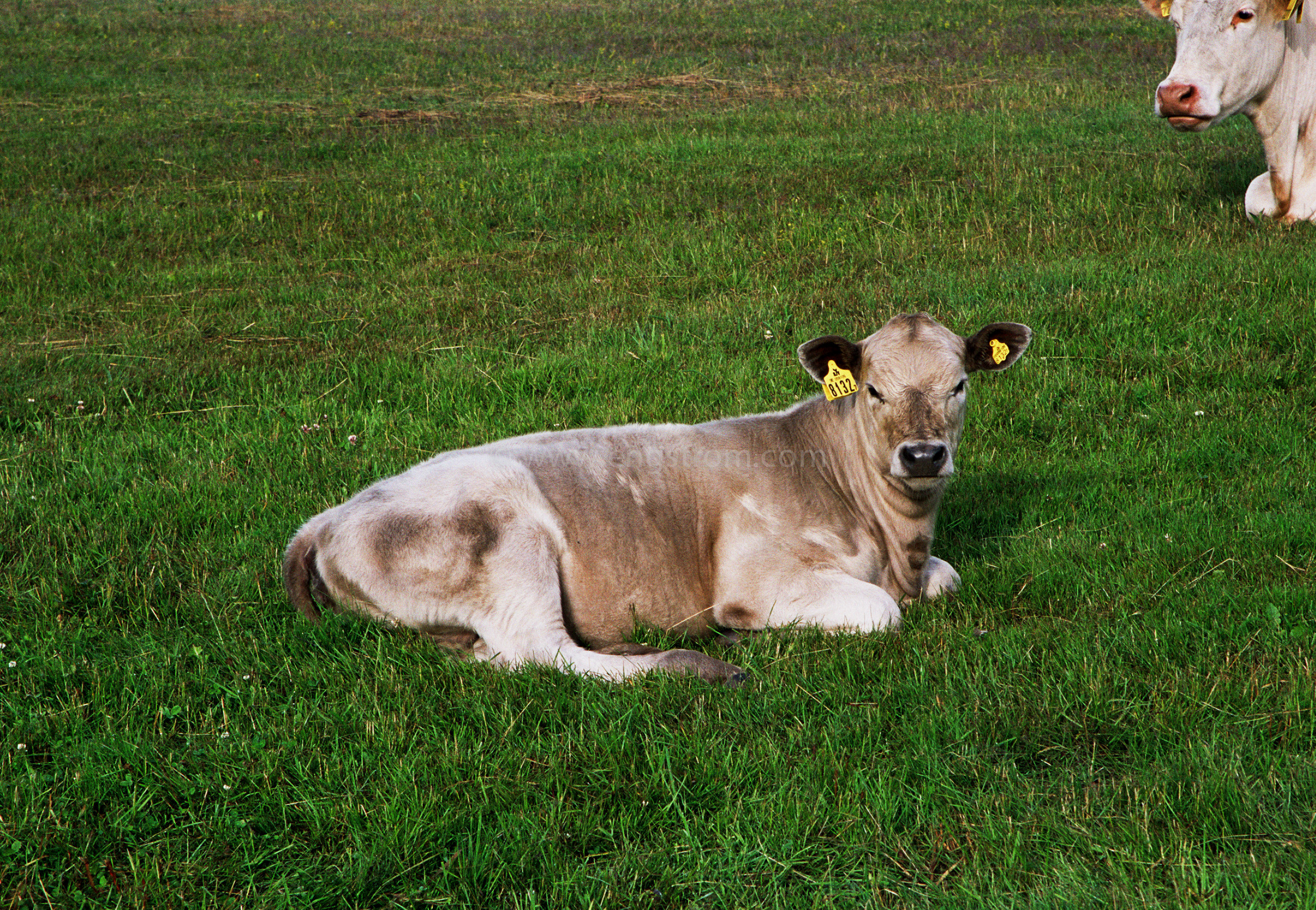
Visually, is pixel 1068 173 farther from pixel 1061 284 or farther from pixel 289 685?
pixel 289 685

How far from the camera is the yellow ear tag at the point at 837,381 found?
5.68 metres

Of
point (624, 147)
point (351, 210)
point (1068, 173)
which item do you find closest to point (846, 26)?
point (624, 147)

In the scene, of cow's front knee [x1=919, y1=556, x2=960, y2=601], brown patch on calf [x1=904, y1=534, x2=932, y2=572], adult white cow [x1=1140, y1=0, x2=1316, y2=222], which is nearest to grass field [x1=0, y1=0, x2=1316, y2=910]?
cow's front knee [x1=919, y1=556, x2=960, y2=601]

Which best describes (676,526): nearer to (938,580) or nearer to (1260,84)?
(938,580)

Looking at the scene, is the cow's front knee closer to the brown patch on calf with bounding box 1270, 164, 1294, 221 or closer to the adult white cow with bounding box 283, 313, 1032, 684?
the adult white cow with bounding box 283, 313, 1032, 684

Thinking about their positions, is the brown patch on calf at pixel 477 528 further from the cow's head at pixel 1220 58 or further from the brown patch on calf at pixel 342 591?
the cow's head at pixel 1220 58

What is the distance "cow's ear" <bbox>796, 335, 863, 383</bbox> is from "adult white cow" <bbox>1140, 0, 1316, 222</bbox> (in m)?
6.10

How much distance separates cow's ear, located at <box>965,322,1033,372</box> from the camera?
5625 millimetres

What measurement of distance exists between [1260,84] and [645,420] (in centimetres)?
723

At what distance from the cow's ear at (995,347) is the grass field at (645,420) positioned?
98 cm

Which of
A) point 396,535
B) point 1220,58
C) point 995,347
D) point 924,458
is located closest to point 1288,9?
point 1220,58

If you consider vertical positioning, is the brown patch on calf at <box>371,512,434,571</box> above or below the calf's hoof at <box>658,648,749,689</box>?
above

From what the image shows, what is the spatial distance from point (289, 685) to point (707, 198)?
926 cm

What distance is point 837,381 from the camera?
5688 mm
